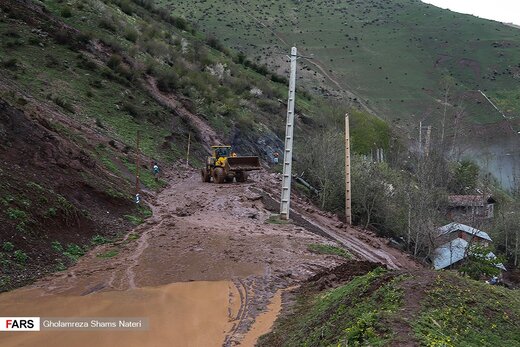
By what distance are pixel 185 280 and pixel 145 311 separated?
6.37ft

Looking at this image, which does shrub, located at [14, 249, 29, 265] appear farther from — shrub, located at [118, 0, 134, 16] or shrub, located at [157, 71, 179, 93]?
shrub, located at [118, 0, 134, 16]

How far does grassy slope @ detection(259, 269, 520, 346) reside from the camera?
18.7 feet

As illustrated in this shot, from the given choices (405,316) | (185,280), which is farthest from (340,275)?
(405,316)

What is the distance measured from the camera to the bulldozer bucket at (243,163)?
85.8 feet

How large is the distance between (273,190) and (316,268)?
14193 millimetres

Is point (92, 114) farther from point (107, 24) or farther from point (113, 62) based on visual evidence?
point (107, 24)

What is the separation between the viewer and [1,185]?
11953 millimetres

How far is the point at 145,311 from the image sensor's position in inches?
353

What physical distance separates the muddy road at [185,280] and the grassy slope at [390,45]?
57737mm

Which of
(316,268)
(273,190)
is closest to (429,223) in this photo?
(273,190)

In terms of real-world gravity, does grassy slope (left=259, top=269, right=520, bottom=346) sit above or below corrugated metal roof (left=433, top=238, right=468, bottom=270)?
above

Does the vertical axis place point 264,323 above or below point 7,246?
below

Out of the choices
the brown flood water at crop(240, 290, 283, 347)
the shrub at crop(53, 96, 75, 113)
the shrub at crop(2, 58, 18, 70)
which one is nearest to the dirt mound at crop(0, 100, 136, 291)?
the brown flood water at crop(240, 290, 283, 347)

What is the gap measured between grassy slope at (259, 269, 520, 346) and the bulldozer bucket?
17.7 meters
